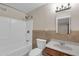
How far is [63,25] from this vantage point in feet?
4.29

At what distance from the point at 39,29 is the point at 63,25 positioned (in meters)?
0.30

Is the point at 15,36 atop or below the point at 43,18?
below

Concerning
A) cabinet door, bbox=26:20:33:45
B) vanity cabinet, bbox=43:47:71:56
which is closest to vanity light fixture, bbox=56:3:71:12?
cabinet door, bbox=26:20:33:45

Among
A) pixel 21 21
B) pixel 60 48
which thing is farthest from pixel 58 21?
pixel 21 21

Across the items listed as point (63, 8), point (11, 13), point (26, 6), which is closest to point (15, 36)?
point (11, 13)

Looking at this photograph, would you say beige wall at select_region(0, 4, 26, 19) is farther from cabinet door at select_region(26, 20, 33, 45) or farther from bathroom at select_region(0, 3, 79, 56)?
cabinet door at select_region(26, 20, 33, 45)

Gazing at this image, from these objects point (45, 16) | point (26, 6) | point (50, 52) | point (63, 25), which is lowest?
point (50, 52)

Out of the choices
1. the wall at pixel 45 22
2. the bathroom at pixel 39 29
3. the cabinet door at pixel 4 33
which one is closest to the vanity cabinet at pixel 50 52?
the bathroom at pixel 39 29

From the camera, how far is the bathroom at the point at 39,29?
4.15ft

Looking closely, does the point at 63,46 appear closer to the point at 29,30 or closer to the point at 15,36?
the point at 29,30

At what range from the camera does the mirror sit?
50.4 inches

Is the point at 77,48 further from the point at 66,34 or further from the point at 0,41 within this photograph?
the point at 0,41

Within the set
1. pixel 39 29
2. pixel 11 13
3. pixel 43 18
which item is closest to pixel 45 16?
pixel 43 18

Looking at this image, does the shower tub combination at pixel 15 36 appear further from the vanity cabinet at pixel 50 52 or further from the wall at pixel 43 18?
the vanity cabinet at pixel 50 52
